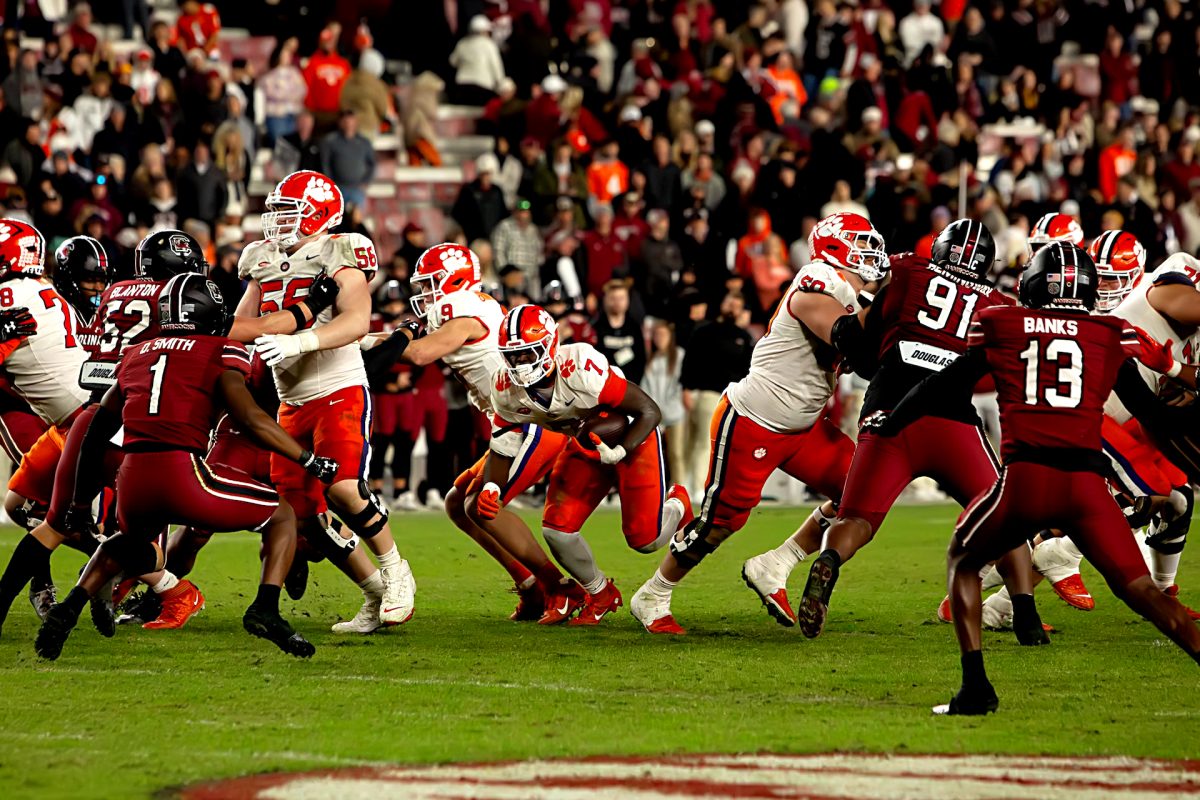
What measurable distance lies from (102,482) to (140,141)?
30.5 feet

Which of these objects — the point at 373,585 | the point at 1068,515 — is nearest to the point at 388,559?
the point at 373,585

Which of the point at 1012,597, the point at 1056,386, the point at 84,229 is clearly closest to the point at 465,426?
the point at 84,229

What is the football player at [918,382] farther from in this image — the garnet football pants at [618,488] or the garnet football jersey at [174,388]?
the garnet football jersey at [174,388]

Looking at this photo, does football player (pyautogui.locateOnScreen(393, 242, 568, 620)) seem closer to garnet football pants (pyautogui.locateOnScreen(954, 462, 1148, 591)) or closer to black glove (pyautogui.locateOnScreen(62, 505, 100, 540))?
black glove (pyautogui.locateOnScreen(62, 505, 100, 540))

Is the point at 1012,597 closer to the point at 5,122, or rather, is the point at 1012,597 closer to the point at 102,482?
the point at 102,482

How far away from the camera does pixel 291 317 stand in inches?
311

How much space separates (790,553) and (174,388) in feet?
9.69

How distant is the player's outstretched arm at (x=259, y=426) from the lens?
23.2 ft

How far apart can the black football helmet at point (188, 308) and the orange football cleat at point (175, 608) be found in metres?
1.66

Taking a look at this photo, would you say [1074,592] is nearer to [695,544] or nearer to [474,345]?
[695,544]

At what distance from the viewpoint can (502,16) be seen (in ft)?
66.8

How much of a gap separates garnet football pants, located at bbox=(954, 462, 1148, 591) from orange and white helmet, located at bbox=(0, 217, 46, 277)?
5171 millimetres

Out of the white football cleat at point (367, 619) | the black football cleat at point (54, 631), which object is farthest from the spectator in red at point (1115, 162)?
the black football cleat at point (54, 631)

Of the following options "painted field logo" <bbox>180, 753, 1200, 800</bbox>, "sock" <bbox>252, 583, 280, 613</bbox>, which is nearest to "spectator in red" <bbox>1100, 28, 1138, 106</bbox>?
"sock" <bbox>252, 583, 280, 613</bbox>
